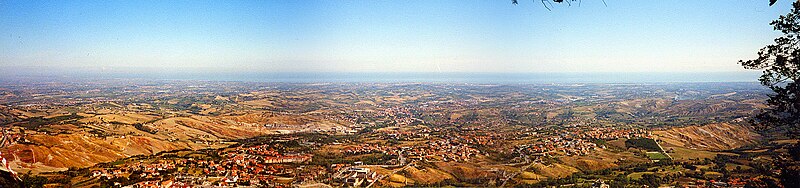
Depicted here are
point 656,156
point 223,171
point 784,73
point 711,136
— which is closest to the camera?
point 784,73

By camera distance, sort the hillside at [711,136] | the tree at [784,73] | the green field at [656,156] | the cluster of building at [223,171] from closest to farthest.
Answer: the tree at [784,73], the cluster of building at [223,171], the green field at [656,156], the hillside at [711,136]

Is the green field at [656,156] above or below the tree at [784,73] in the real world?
below

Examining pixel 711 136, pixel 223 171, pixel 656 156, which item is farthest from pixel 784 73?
pixel 711 136

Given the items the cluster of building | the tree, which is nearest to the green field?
the cluster of building

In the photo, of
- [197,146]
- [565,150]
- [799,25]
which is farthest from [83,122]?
[799,25]

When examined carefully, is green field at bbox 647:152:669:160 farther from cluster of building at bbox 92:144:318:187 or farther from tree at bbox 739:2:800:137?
tree at bbox 739:2:800:137

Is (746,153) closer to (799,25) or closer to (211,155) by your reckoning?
(799,25)

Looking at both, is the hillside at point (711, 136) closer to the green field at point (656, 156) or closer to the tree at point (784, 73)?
the green field at point (656, 156)

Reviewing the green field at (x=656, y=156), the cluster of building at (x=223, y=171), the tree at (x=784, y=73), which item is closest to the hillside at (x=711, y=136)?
the green field at (x=656, y=156)

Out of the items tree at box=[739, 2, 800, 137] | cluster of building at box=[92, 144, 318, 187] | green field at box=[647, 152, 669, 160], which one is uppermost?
tree at box=[739, 2, 800, 137]

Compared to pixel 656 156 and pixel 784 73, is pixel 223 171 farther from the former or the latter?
pixel 656 156

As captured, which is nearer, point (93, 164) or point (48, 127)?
point (93, 164)
